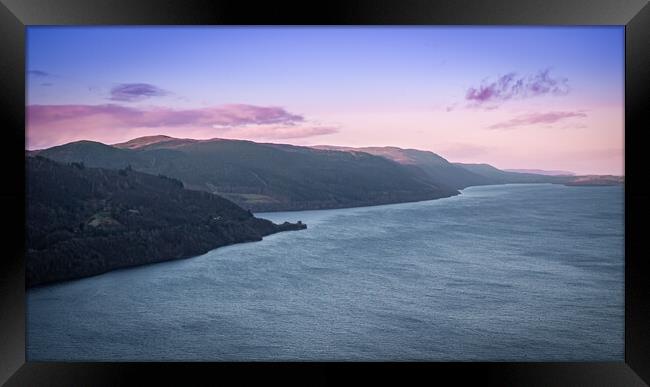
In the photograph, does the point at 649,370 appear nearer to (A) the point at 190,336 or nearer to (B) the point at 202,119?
(A) the point at 190,336

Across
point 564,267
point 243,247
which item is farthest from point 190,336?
point 564,267

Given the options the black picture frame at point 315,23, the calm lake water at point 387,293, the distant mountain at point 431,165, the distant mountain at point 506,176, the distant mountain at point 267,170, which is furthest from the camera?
the distant mountain at point 267,170

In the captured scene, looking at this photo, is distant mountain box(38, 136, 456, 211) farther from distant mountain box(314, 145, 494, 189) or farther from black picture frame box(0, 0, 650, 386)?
black picture frame box(0, 0, 650, 386)

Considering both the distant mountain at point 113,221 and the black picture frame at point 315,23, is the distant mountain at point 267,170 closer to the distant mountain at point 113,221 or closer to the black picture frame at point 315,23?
the distant mountain at point 113,221

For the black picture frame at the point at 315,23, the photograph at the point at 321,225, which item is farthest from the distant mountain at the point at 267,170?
the black picture frame at the point at 315,23

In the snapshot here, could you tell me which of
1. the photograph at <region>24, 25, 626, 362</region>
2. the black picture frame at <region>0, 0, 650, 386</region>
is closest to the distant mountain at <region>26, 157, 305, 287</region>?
the photograph at <region>24, 25, 626, 362</region>
